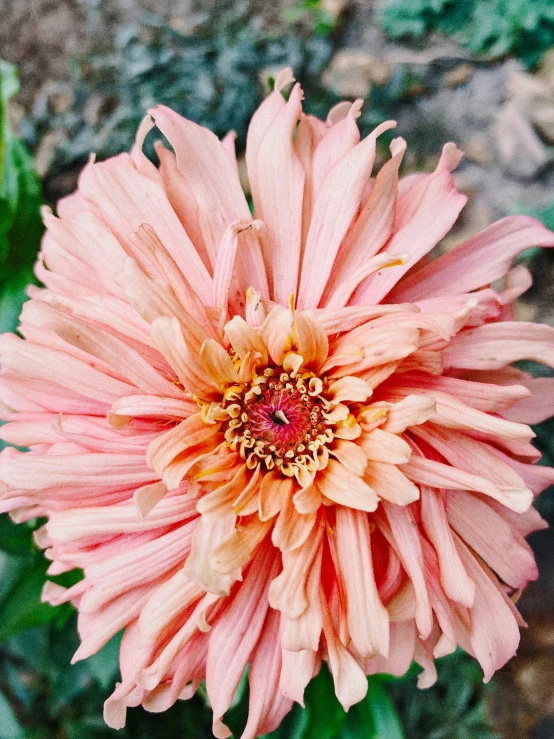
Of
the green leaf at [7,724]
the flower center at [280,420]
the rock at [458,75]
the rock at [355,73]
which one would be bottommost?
the green leaf at [7,724]

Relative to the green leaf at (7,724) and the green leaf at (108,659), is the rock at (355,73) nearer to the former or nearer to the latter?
the green leaf at (108,659)

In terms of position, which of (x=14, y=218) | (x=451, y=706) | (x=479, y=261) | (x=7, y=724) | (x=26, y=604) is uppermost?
(x=14, y=218)

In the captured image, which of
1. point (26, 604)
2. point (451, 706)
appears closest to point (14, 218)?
point (26, 604)

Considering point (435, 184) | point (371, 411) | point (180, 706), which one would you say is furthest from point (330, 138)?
point (180, 706)

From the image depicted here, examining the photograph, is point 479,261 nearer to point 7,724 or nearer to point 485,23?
point 485,23

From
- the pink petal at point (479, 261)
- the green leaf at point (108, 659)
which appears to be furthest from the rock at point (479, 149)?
the green leaf at point (108, 659)

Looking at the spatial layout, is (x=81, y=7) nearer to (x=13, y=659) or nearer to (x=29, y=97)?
(x=29, y=97)

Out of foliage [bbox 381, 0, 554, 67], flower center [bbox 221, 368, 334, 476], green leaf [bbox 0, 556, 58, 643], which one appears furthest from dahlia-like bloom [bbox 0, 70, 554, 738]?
foliage [bbox 381, 0, 554, 67]
